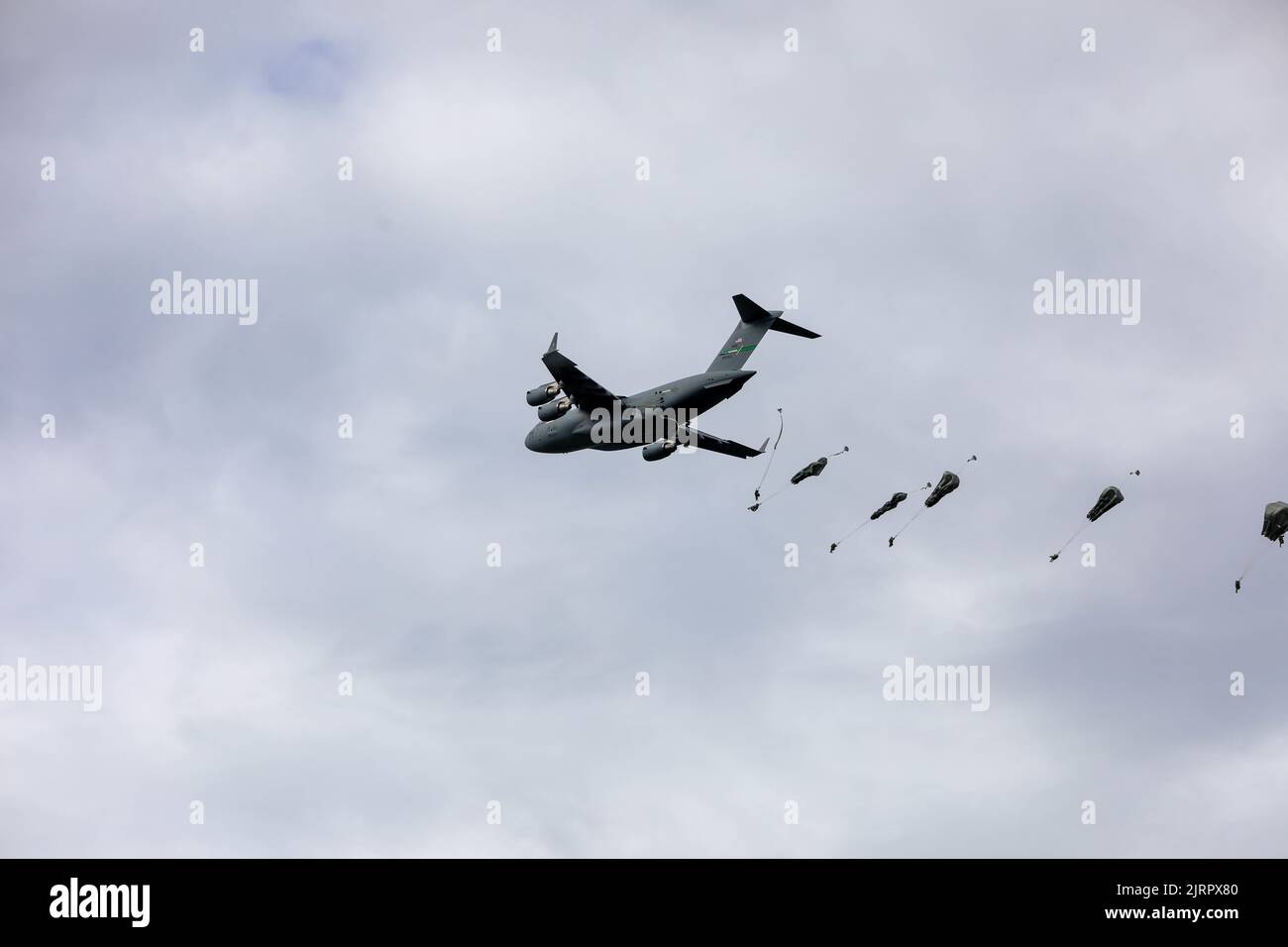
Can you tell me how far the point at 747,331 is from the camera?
64.7m

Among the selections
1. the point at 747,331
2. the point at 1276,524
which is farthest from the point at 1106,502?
the point at 747,331

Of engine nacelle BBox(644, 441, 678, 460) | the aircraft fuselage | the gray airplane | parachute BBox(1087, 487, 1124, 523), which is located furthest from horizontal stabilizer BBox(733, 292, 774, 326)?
parachute BBox(1087, 487, 1124, 523)

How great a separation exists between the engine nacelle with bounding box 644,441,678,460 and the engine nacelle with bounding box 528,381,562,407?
483cm

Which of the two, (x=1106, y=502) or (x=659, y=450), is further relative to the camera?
(x=659, y=450)

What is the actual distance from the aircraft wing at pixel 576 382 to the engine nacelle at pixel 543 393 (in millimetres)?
1322

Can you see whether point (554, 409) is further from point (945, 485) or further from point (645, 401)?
point (945, 485)

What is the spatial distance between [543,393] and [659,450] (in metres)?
5.68

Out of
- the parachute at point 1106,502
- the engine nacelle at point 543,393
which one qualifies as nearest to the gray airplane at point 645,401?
the engine nacelle at point 543,393

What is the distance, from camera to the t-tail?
64.1 m

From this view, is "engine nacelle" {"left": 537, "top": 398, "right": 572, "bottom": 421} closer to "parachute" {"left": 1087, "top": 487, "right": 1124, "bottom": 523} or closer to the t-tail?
the t-tail
